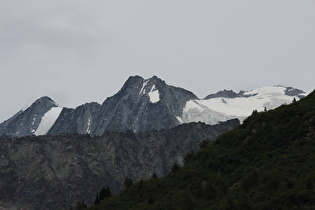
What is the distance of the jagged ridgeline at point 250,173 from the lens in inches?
3543

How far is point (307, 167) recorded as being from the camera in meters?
98.1

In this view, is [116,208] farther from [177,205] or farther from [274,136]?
[274,136]

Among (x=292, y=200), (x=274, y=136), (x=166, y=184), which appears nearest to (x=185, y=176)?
(x=166, y=184)

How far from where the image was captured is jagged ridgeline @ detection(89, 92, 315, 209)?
295 feet

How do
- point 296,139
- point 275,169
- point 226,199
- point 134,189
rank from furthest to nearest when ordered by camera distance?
point 134,189, point 296,139, point 275,169, point 226,199

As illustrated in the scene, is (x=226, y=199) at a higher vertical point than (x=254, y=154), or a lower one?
lower

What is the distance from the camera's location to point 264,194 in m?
90.8

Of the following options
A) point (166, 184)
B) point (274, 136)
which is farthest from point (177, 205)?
point (274, 136)

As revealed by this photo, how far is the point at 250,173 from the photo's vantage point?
10606 centimetres

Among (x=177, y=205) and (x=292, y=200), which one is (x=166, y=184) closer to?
(x=177, y=205)

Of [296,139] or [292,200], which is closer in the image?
→ [292,200]

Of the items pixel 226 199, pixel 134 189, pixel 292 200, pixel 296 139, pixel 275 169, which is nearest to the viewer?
pixel 292 200

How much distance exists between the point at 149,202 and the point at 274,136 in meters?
29.2

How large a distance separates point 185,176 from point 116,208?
1663 centimetres
